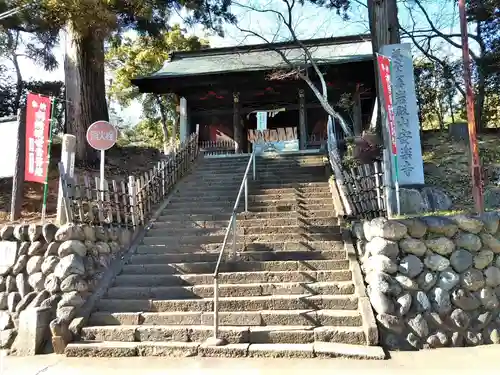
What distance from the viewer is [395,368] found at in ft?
14.7

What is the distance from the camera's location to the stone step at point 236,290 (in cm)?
602

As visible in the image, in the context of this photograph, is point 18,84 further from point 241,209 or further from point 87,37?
point 241,209

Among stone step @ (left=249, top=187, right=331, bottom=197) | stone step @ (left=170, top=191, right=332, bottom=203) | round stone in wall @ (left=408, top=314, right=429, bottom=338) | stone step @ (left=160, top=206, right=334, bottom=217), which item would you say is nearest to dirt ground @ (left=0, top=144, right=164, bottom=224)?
stone step @ (left=160, top=206, right=334, bottom=217)

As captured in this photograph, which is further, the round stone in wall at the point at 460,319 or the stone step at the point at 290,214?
the stone step at the point at 290,214

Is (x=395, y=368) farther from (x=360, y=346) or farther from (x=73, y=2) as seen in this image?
(x=73, y=2)

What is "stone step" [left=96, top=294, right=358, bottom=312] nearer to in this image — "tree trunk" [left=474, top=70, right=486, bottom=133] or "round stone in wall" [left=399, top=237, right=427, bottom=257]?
"round stone in wall" [left=399, top=237, right=427, bottom=257]

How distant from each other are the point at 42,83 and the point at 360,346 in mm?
18635

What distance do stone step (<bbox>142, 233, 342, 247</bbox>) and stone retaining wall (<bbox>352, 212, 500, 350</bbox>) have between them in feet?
5.04

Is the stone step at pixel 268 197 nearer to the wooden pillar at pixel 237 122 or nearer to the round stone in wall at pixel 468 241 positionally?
the round stone in wall at pixel 468 241

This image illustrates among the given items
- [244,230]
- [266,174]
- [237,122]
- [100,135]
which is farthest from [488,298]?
[237,122]

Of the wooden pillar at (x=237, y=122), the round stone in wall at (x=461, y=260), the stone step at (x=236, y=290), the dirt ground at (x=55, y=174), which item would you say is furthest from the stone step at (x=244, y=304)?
the wooden pillar at (x=237, y=122)

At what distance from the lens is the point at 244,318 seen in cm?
562

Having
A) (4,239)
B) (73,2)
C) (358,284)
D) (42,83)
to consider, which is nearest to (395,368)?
(358,284)

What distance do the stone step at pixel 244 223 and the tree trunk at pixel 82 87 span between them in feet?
16.8
